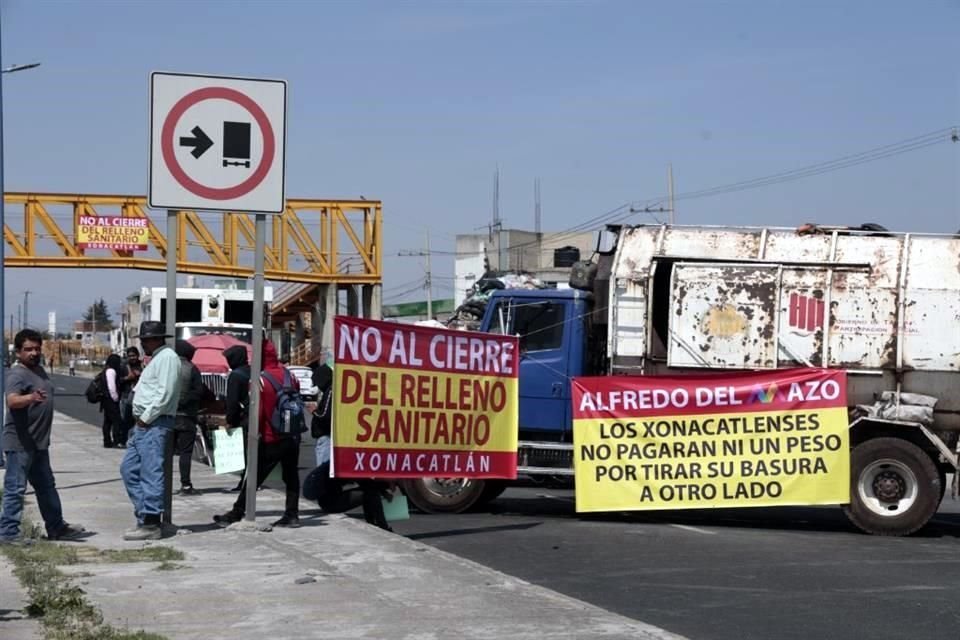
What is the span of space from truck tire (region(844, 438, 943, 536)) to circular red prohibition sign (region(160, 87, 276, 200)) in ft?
22.0

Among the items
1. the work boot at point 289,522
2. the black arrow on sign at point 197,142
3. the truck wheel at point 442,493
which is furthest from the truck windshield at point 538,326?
the black arrow on sign at point 197,142

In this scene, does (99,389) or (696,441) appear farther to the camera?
(99,389)

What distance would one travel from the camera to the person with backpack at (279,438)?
11727 millimetres

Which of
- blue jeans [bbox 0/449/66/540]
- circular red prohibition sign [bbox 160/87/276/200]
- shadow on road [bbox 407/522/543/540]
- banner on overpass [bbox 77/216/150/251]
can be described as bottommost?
shadow on road [bbox 407/522/543/540]

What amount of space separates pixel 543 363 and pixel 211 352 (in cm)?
1573

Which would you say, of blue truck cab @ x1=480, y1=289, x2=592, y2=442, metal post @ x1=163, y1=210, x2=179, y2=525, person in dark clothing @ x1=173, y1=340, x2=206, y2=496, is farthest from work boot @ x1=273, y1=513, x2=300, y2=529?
blue truck cab @ x1=480, y1=289, x2=592, y2=442

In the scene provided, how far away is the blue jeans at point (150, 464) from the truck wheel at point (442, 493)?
3.97 metres

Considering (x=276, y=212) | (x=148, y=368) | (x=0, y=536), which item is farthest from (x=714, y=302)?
(x=0, y=536)

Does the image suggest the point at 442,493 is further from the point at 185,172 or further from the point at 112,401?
the point at 112,401

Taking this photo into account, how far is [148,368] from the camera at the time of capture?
1088cm

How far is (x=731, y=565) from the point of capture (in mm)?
11086

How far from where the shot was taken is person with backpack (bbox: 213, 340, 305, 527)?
11.7 meters

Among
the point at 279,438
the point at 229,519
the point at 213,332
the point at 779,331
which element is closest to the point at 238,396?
the point at 279,438

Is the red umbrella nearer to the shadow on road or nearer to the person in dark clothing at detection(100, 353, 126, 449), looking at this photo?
the person in dark clothing at detection(100, 353, 126, 449)
